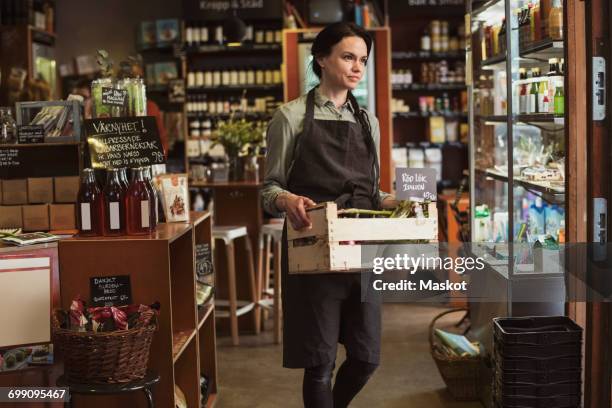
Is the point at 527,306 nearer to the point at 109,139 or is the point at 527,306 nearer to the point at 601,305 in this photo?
the point at 601,305

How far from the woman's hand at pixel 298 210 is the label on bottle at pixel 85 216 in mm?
957

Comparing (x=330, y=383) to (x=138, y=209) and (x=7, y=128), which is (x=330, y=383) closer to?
(x=138, y=209)

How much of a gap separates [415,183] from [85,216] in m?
1.42

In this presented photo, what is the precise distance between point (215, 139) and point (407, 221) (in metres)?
4.09

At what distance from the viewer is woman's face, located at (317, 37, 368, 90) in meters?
3.11

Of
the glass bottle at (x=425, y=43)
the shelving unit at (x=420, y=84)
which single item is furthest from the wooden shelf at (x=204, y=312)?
the glass bottle at (x=425, y=43)

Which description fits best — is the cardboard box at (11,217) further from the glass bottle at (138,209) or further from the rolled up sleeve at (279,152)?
the rolled up sleeve at (279,152)

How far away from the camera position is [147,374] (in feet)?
10.8

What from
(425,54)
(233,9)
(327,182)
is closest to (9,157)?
(327,182)

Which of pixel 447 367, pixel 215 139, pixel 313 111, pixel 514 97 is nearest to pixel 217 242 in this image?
pixel 215 139

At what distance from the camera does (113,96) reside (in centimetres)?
376

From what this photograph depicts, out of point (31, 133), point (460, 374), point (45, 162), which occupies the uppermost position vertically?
point (31, 133)

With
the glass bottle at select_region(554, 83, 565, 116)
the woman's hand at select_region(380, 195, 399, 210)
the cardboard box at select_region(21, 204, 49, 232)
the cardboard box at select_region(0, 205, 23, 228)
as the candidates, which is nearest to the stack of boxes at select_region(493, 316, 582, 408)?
the woman's hand at select_region(380, 195, 399, 210)

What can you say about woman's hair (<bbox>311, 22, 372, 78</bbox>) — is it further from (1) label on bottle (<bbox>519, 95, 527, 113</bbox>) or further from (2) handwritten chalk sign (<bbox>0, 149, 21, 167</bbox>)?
(2) handwritten chalk sign (<bbox>0, 149, 21, 167</bbox>)
